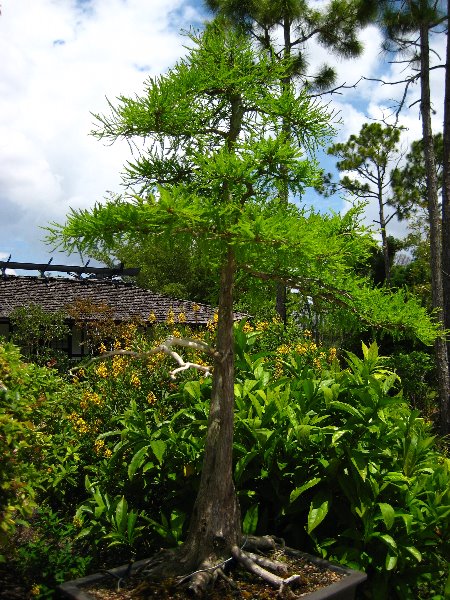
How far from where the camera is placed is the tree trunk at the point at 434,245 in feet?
33.5

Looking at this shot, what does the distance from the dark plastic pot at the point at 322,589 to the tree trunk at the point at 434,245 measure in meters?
7.50

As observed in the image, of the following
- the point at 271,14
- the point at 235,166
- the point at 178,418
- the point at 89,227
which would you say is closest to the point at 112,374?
the point at 178,418

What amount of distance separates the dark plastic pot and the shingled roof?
11.0 m

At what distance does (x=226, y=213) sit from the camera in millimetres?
2668

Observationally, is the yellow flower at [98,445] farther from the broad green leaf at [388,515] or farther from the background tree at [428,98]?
the background tree at [428,98]

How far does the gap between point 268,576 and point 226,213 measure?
5.79 ft

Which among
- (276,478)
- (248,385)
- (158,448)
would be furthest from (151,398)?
(276,478)

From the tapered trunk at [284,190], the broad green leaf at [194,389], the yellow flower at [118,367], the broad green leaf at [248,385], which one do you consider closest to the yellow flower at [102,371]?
the yellow flower at [118,367]

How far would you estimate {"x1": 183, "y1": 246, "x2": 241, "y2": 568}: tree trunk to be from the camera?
303 cm

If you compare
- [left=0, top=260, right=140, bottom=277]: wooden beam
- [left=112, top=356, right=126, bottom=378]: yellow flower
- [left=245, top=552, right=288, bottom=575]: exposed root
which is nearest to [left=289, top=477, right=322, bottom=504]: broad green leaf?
[left=245, top=552, right=288, bottom=575]: exposed root

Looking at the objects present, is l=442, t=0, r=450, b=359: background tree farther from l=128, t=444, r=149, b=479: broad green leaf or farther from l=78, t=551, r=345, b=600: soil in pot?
l=78, t=551, r=345, b=600: soil in pot

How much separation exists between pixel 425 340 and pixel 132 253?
26.6m

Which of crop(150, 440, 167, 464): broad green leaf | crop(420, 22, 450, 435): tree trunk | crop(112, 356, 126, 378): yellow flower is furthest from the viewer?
crop(420, 22, 450, 435): tree trunk

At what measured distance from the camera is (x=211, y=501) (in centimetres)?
306
